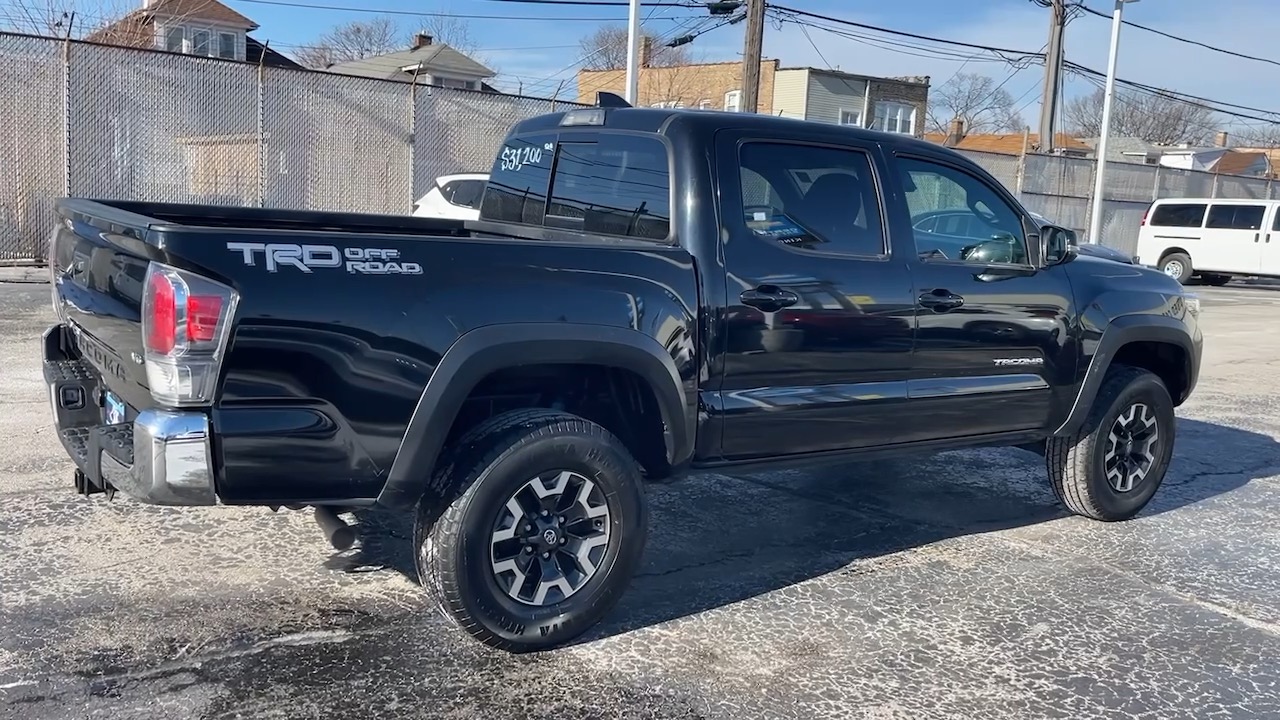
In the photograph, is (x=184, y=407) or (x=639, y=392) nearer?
(x=184, y=407)

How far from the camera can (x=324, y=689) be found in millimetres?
3537

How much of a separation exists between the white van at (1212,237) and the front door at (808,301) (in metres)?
21.5

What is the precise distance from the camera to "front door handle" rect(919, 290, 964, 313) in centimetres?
482

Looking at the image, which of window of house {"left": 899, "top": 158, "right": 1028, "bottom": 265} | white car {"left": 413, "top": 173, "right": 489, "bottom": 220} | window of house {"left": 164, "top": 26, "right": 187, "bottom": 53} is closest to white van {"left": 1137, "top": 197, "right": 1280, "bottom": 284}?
white car {"left": 413, "top": 173, "right": 489, "bottom": 220}

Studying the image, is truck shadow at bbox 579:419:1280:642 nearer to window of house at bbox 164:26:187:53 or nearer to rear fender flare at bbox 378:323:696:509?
rear fender flare at bbox 378:323:696:509

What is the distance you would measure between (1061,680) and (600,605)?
1.63 meters

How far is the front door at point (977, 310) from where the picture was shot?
4895 mm

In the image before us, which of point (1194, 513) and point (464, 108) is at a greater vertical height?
point (464, 108)

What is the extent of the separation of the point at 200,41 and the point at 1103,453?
3593cm

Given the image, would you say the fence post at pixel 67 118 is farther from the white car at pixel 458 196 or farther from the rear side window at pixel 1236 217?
the rear side window at pixel 1236 217

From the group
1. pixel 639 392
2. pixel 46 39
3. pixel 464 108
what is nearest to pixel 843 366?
pixel 639 392

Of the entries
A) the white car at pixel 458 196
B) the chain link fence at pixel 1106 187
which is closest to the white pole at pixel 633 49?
the white car at pixel 458 196

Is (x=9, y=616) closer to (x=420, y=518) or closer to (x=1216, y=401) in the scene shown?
(x=420, y=518)

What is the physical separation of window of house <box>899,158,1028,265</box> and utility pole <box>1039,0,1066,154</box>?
1047 inches
